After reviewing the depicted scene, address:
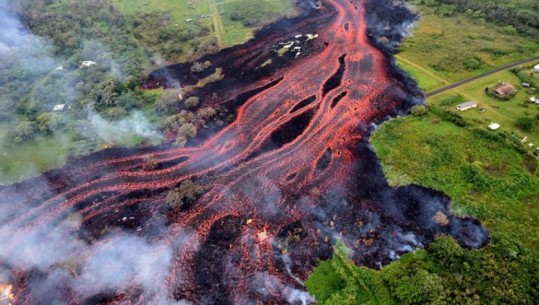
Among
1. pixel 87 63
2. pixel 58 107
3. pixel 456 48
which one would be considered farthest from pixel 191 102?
pixel 456 48

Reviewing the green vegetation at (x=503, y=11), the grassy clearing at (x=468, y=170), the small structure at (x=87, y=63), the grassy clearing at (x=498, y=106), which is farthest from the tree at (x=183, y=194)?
the green vegetation at (x=503, y=11)

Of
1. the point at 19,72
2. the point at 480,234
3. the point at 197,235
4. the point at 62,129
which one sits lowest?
the point at 480,234

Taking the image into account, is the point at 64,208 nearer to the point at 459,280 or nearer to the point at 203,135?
the point at 203,135

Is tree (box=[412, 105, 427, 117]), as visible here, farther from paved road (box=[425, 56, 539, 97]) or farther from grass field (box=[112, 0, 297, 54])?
grass field (box=[112, 0, 297, 54])

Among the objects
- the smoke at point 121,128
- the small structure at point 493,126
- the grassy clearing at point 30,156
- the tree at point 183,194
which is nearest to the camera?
the tree at point 183,194

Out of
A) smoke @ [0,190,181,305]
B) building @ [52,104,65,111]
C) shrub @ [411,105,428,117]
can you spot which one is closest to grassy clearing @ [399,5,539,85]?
shrub @ [411,105,428,117]

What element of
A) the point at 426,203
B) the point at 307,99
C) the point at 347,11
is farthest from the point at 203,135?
the point at 347,11

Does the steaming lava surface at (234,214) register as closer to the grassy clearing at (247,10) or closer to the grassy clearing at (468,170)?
the grassy clearing at (468,170)
